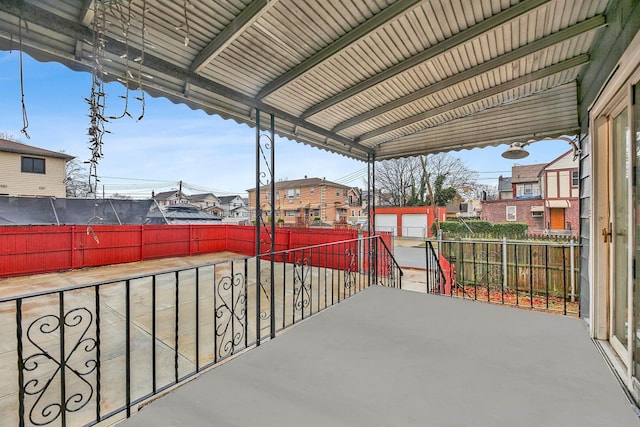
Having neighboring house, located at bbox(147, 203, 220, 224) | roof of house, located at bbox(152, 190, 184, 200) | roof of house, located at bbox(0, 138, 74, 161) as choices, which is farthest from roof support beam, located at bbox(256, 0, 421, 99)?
roof of house, located at bbox(152, 190, 184, 200)

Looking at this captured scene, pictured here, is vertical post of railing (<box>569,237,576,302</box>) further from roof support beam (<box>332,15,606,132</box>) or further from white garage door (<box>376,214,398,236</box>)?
white garage door (<box>376,214,398,236</box>)

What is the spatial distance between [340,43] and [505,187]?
80.3 feet

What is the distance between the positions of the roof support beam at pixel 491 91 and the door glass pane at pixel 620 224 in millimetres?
676

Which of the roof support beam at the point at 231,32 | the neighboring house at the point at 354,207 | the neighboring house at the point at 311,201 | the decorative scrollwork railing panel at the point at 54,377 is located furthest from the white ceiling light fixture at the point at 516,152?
the neighboring house at the point at 354,207

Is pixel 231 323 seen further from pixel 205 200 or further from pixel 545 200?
pixel 205 200

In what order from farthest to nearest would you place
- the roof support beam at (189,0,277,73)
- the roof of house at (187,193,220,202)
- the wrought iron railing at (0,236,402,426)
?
the roof of house at (187,193,220,202), the roof support beam at (189,0,277,73), the wrought iron railing at (0,236,402,426)

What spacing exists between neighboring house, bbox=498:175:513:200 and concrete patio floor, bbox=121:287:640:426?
890 inches

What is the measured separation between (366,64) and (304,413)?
102 inches

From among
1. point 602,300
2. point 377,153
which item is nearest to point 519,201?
point 377,153

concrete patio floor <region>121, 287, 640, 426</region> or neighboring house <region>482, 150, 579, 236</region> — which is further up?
neighboring house <region>482, 150, 579, 236</region>

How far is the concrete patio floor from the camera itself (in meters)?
1.39

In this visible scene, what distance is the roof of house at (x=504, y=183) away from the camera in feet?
70.1

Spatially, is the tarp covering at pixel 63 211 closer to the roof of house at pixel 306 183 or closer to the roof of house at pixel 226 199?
the roof of house at pixel 306 183

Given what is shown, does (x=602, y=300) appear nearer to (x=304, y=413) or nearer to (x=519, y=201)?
(x=304, y=413)
